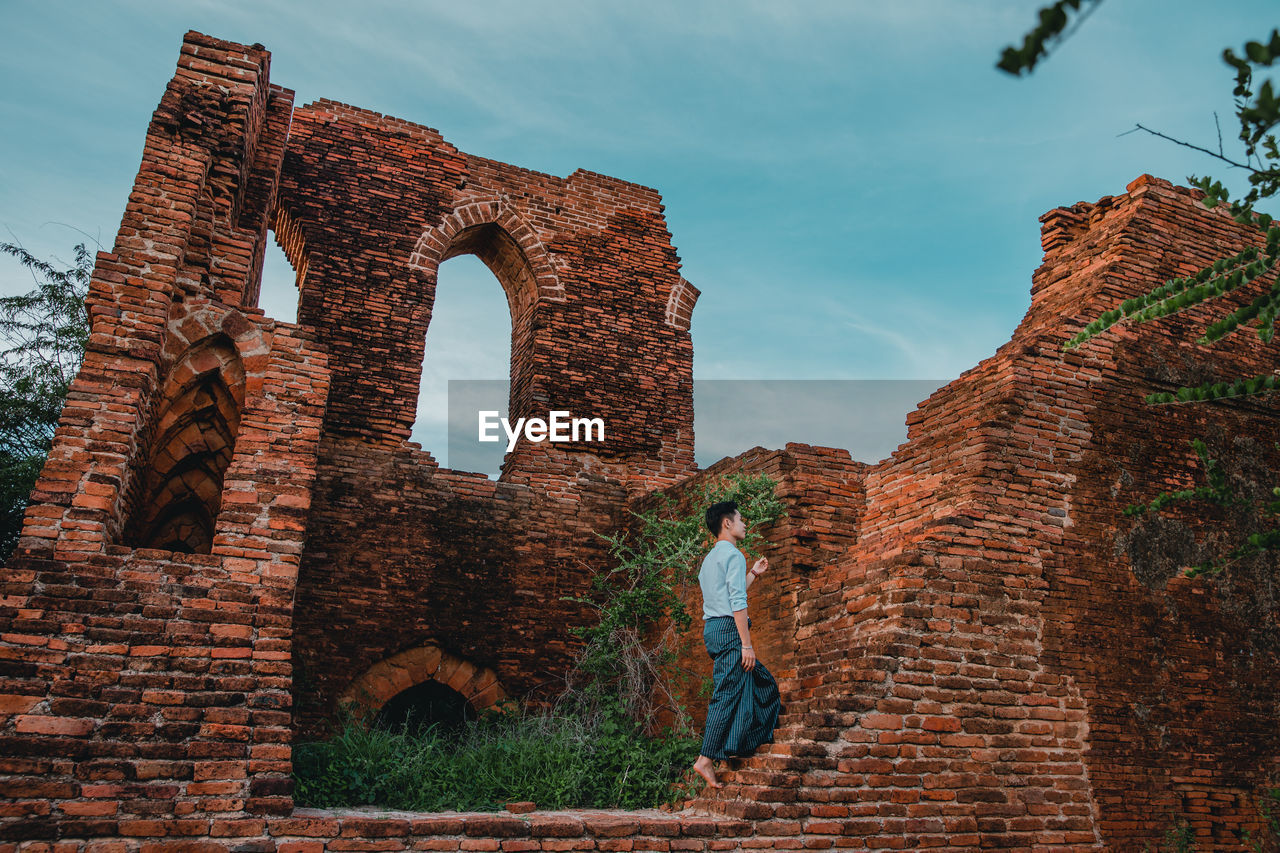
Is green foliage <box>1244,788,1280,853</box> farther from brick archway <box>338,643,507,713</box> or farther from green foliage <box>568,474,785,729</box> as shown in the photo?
brick archway <box>338,643,507,713</box>

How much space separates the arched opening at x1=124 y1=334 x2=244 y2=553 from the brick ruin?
3cm

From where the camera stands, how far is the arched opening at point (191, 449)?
627cm

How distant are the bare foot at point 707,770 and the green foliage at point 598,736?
60 cm

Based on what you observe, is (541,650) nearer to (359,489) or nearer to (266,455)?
(359,489)

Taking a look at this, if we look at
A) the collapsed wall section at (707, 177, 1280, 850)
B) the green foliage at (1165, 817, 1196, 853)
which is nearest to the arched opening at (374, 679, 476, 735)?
the collapsed wall section at (707, 177, 1280, 850)

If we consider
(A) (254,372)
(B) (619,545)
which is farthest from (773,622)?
(A) (254,372)

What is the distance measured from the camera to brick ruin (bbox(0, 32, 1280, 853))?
4.62m

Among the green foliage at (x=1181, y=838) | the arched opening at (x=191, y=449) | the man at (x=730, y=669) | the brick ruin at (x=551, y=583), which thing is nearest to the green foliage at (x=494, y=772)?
the brick ruin at (x=551, y=583)

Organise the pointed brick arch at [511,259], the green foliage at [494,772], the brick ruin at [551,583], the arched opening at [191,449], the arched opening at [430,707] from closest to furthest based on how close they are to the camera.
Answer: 1. the brick ruin at [551,583]
2. the green foliage at [494,772]
3. the arched opening at [191,449]
4. the arched opening at [430,707]
5. the pointed brick arch at [511,259]

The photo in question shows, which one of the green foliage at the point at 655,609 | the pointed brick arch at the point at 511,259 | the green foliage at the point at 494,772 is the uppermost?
the pointed brick arch at the point at 511,259

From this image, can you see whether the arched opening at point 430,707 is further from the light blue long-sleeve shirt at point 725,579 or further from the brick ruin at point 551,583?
the light blue long-sleeve shirt at point 725,579

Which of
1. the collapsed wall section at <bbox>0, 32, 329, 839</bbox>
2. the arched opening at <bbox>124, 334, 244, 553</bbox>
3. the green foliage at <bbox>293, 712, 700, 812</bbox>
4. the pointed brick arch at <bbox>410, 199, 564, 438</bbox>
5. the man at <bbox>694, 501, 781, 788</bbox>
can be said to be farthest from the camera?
the pointed brick arch at <bbox>410, 199, 564, 438</bbox>

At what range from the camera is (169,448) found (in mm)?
6617

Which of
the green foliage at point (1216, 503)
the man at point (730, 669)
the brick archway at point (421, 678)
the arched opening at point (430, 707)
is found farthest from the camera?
the arched opening at point (430, 707)
